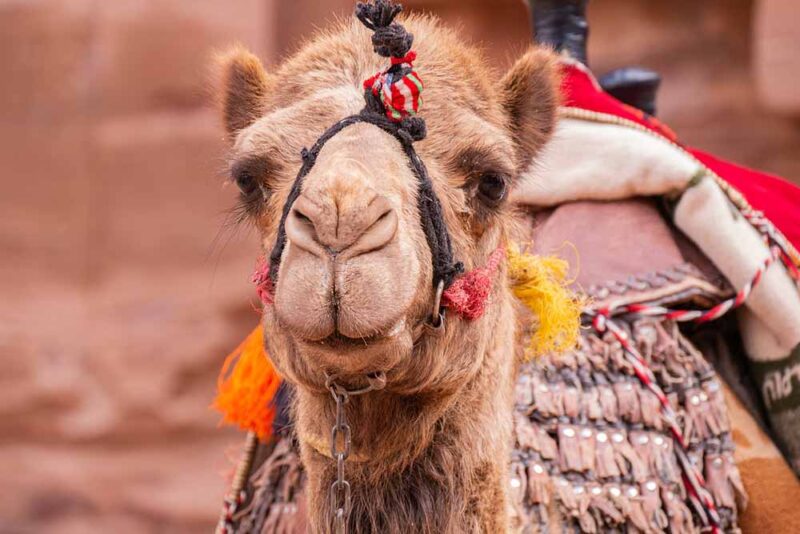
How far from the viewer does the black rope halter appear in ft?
5.30

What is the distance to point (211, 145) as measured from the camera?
19.2 feet

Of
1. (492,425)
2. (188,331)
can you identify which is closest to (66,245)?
(188,331)

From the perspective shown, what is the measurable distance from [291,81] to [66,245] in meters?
4.17

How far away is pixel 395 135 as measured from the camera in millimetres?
1646

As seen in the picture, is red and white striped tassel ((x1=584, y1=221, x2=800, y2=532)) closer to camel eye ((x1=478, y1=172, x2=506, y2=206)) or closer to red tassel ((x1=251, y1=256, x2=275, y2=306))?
camel eye ((x1=478, y1=172, x2=506, y2=206))

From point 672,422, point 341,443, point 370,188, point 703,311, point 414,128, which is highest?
point 414,128

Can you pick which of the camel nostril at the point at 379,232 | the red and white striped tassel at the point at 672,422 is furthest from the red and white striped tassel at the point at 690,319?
the camel nostril at the point at 379,232

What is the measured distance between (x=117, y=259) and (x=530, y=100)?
13.5 feet

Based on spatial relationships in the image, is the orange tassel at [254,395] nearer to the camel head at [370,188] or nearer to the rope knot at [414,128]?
the camel head at [370,188]

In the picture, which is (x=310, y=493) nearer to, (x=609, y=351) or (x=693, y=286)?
(x=609, y=351)

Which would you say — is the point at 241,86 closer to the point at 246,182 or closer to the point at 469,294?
the point at 246,182

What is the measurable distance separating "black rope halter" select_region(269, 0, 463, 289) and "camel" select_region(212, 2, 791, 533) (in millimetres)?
22

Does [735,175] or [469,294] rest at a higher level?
[735,175]

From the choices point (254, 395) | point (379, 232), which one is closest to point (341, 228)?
point (379, 232)
